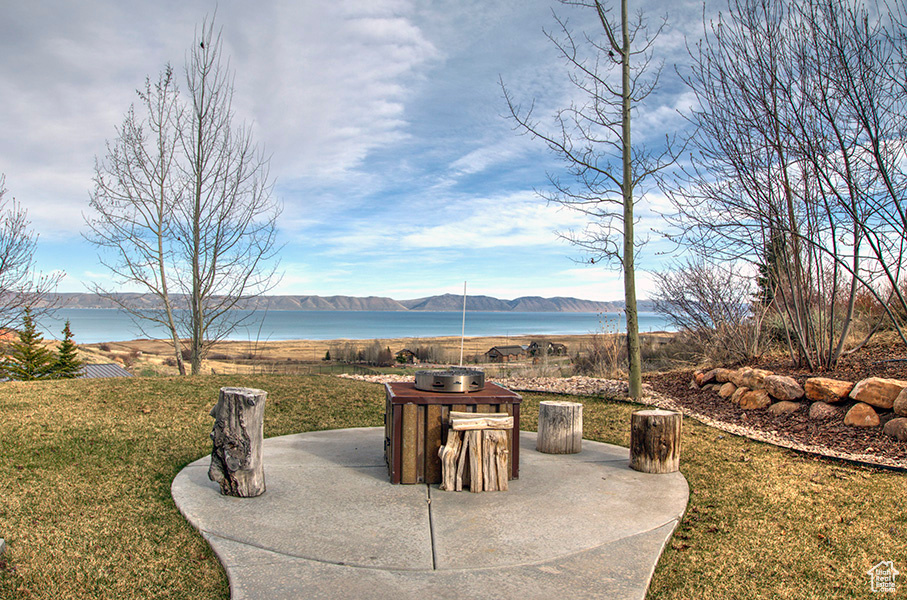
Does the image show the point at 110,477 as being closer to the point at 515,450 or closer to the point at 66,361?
the point at 515,450

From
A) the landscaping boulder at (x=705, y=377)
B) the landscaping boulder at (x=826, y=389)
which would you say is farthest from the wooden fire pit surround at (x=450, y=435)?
the landscaping boulder at (x=705, y=377)

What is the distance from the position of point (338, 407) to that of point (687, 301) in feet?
31.1

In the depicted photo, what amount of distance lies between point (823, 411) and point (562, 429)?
13.0 ft

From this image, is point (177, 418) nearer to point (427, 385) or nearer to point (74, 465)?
point (74, 465)

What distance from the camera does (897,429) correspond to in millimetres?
6473

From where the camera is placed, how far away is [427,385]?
16.5 feet

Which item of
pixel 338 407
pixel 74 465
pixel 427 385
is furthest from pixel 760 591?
pixel 338 407

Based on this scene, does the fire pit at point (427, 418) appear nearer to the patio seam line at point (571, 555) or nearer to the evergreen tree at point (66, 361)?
the patio seam line at point (571, 555)

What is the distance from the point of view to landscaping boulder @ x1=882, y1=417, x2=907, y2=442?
6.39 metres

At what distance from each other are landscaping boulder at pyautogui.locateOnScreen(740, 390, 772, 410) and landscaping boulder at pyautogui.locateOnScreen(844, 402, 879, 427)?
1.42 meters

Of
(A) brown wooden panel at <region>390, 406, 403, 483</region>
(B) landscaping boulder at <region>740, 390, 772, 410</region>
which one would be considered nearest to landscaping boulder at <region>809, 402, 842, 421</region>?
(B) landscaping boulder at <region>740, 390, 772, 410</region>

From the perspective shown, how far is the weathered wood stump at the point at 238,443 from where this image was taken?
441 cm

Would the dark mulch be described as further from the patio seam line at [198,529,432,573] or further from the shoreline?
the patio seam line at [198,529,432,573]

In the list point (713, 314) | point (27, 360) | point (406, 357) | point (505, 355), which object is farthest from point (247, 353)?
point (713, 314)
